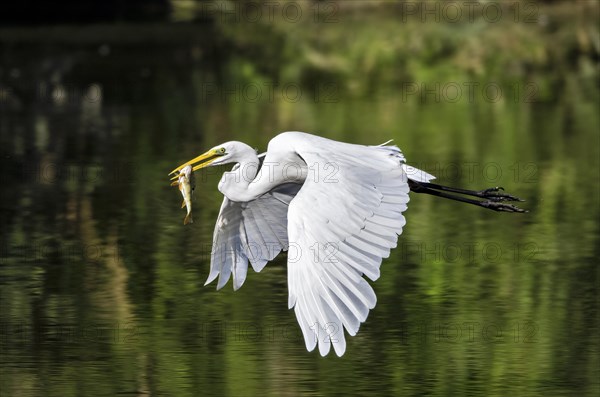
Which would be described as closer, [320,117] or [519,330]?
[519,330]

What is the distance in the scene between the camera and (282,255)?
9.98 meters

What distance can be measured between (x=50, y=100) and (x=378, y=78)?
5.07m

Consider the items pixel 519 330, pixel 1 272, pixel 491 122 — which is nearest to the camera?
pixel 519 330

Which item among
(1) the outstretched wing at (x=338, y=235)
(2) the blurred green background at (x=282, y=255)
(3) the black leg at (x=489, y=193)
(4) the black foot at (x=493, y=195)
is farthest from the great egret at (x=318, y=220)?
(4) the black foot at (x=493, y=195)

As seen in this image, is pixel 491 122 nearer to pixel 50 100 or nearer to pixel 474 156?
pixel 474 156

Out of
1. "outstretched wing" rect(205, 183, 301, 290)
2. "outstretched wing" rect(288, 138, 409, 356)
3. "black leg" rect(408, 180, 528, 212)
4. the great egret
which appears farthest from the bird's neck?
"black leg" rect(408, 180, 528, 212)

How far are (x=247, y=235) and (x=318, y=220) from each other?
966mm

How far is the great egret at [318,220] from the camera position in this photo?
20.3 ft

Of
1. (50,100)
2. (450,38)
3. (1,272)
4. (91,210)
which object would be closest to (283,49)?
(450,38)

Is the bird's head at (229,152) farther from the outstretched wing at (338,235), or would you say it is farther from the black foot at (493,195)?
the black foot at (493,195)

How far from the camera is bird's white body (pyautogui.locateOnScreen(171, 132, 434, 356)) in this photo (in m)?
6.19

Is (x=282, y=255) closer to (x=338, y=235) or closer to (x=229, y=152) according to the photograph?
(x=229, y=152)

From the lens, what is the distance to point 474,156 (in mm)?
13773

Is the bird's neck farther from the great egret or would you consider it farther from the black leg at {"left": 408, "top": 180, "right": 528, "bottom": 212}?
the black leg at {"left": 408, "top": 180, "right": 528, "bottom": 212}
